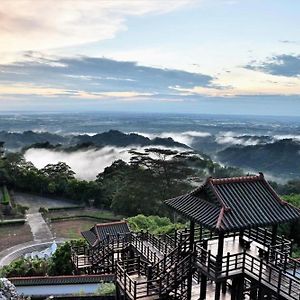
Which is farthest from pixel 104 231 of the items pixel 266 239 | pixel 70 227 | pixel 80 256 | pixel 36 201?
pixel 36 201

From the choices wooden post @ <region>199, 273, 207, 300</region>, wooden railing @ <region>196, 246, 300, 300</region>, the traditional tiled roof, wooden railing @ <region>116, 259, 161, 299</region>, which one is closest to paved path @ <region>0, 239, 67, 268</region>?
the traditional tiled roof

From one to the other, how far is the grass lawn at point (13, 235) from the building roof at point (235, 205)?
27.8m

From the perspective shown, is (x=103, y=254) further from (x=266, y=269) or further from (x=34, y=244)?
(x=34, y=244)

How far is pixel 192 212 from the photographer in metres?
13.8

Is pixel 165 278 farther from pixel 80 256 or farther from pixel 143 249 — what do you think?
pixel 80 256

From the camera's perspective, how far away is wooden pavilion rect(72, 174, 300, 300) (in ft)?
42.0

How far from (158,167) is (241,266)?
3222 cm

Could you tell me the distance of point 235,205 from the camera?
13.4 m

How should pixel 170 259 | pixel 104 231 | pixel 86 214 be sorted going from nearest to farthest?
pixel 170 259, pixel 104 231, pixel 86 214

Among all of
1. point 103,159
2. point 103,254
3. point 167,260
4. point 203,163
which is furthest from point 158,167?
point 103,159

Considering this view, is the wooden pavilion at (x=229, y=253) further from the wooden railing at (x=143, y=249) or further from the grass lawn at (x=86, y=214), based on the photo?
the grass lawn at (x=86, y=214)

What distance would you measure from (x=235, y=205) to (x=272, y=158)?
279 ft

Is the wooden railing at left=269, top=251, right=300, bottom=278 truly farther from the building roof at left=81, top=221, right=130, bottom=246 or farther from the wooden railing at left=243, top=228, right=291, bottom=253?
the building roof at left=81, top=221, right=130, bottom=246

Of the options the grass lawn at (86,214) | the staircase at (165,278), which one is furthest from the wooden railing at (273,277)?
the grass lawn at (86,214)
